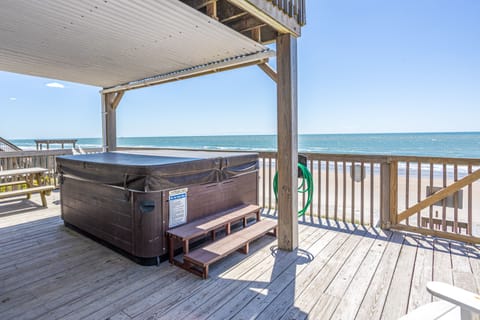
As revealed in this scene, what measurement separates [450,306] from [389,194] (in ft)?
8.12

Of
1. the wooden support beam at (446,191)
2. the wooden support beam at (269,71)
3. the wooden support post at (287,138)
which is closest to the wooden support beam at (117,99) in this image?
the wooden support beam at (269,71)

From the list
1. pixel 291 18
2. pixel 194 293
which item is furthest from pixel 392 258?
pixel 291 18

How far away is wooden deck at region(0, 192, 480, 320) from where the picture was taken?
6.03ft

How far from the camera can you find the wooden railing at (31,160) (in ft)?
17.7

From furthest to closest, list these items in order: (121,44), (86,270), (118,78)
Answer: (118,78), (121,44), (86,270)

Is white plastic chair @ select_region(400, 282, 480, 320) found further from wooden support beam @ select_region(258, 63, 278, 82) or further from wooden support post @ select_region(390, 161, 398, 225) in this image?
wooden support beam @ select_region(258, 63, 278, 82)

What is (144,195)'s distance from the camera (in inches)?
97.8

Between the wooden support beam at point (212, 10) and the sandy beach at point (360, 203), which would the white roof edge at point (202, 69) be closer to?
the wooden support beam at point (212, 10)

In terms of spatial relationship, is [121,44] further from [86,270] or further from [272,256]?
[272,256]

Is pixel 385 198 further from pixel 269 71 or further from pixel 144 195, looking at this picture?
pixel 144 195

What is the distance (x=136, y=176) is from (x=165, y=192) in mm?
320

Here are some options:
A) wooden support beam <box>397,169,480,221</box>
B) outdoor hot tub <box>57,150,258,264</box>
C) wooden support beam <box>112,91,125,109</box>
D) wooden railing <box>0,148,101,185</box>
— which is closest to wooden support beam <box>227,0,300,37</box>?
outdoor hot tub <box>57,150,258,264</box>

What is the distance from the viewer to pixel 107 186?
284cm

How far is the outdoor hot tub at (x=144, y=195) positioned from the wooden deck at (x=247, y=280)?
Answer: 0.80 ft
